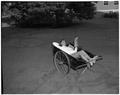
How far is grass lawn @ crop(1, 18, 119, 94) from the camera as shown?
299 centimetres

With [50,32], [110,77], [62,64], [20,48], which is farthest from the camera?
[20,48]

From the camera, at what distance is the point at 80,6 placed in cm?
325

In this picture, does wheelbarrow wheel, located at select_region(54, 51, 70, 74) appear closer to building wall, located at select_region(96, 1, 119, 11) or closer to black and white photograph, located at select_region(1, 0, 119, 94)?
black and white photograph, located at select_region(1, 0, 119, 94)

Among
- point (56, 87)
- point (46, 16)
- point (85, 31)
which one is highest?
point (46, 16)

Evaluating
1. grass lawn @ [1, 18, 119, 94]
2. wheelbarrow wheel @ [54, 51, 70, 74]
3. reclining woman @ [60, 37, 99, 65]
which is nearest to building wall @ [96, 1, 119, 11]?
grass lawn @ [1, 18, 119, 94]

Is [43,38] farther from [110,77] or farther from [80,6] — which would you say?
[110,77]

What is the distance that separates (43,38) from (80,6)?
0.70 metres

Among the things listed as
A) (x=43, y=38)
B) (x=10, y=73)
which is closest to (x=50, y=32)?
(x=43, y=38)

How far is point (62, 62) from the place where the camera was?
2.83m

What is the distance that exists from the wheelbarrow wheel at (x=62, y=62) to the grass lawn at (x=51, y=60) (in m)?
0.08

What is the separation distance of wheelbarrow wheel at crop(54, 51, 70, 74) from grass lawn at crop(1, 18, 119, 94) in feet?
0.25

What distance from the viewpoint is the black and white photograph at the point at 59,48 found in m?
2.88

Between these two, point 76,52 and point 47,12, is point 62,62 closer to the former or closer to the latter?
point 76,52

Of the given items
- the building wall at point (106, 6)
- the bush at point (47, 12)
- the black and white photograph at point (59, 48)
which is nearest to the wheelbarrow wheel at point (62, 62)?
the black and white photograph at point (59, 48)
